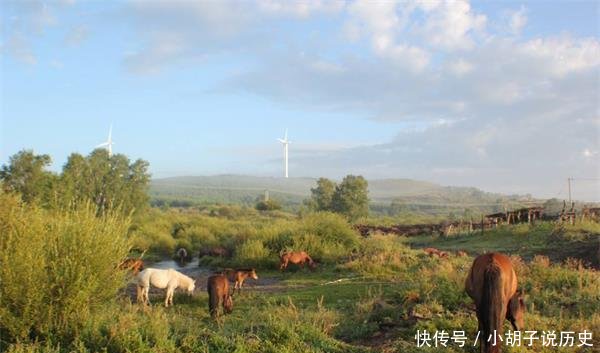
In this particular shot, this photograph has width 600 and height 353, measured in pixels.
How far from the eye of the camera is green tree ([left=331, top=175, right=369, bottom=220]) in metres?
52.8

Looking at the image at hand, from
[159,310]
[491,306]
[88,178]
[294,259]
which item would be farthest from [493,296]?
[88,178]

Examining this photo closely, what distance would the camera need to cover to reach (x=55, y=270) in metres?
7.96

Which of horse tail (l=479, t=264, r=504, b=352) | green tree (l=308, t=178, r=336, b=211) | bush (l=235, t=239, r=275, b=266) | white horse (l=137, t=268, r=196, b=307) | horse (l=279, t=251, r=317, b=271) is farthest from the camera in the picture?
green tree (l=308, t=178, r=336, b=211)

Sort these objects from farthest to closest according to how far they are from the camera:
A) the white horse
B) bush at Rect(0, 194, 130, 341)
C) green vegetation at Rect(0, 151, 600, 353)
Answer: the white horse < bush at Rect(0, 194, 130, 341) < green vegetation at Rect(0, 151, 600, 353)

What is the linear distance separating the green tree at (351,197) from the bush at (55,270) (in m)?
44.3

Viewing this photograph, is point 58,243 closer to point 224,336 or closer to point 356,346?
point 224,336

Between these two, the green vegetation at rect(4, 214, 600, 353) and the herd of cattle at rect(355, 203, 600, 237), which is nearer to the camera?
the green vegetation at rect(4, 214, 600, 353)

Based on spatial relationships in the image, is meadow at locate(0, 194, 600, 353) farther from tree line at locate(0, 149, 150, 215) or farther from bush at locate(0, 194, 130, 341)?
tree line at locate(0, 149, 150, 215)

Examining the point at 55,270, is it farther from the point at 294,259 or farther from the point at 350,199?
the point at 350,199

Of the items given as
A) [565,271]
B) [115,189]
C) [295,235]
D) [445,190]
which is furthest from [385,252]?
[445,190]

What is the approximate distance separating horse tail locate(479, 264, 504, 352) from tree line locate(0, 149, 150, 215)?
23068 millimetres

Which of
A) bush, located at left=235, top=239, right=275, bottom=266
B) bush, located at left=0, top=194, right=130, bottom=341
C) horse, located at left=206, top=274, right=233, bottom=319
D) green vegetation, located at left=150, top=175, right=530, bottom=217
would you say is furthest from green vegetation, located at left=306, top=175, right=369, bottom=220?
green vegetation, located at left=150, top=175, right=530, bottom=217

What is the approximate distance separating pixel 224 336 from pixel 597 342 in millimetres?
5284

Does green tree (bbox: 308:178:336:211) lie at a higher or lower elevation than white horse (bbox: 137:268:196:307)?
higher
